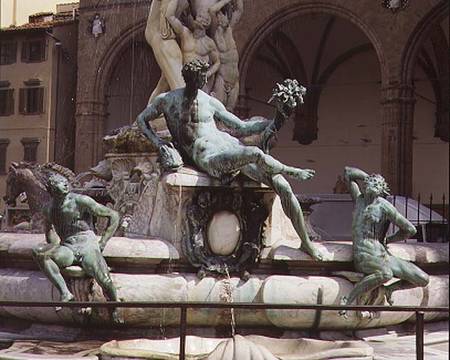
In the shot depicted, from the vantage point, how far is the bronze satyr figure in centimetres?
627

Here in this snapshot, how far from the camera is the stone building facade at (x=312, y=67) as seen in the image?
88.0ft

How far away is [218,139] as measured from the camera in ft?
23.0

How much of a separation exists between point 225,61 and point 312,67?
2142cm

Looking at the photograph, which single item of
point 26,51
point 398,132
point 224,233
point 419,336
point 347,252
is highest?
point 26,51

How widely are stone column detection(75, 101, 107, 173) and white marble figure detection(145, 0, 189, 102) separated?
777 inches

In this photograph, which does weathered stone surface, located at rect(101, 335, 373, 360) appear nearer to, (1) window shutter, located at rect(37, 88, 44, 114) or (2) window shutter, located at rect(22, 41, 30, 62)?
(1) window shutter, located at rect(37, 88, 44, 114)

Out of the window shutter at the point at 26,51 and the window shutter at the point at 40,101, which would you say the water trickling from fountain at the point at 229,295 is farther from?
the window shutter at the point at 26,51

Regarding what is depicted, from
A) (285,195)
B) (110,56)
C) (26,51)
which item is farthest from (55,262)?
(26,51)

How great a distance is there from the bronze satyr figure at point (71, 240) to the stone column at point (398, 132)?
1981cm

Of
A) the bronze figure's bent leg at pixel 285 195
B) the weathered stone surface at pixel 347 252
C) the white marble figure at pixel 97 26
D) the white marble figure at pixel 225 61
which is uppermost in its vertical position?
the white marble figure at pixel 97 26

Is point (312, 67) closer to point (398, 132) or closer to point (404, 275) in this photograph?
point (398, 132)

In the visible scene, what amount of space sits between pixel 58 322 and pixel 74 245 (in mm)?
651

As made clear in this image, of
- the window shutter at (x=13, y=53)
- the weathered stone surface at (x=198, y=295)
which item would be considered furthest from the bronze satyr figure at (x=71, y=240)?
the window shutter at (x=13, y=53)

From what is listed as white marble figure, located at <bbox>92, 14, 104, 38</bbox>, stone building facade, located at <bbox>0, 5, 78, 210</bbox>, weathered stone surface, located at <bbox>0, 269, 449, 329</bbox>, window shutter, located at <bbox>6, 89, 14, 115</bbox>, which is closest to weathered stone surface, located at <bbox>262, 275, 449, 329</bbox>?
weathered stone surface, located at <bbox>0, 269, 449, 329</bbox>
